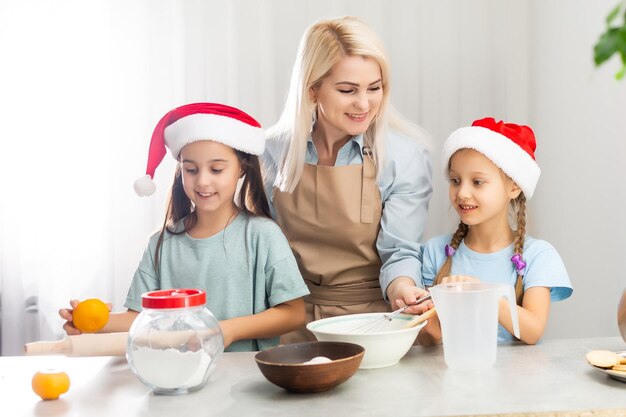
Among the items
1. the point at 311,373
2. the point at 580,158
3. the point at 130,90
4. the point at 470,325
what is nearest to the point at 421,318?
the point at 470,325

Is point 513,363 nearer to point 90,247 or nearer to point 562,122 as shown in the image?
point 562,122

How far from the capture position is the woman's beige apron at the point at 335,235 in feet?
6.95

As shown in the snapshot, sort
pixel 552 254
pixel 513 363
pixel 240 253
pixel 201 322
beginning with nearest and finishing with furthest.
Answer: pixel 201 322 < pixel 513 363 < pixel 552 254 < pixel 240 253

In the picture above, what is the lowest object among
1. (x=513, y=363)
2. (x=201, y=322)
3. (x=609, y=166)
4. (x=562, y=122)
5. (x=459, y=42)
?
(x=513, y=363)

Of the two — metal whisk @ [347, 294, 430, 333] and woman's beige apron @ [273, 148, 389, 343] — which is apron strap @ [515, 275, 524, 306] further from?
woman's beige apron @ [273, 148, 389, 343]

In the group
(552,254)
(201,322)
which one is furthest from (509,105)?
(201,322)

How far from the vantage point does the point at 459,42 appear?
3.03m

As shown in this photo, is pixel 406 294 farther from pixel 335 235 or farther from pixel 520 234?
pixel 335 235

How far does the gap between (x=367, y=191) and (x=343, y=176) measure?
79mm

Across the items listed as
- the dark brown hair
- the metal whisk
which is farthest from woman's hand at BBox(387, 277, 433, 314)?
the dark brown hair

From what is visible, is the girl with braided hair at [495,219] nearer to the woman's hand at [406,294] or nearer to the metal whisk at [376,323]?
the woman's hand at [406,294]

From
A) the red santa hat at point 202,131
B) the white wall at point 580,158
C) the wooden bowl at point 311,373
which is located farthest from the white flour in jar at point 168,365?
the white wall at point 580,158

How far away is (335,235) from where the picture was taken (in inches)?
83.8

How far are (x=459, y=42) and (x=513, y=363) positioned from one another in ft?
6.26
